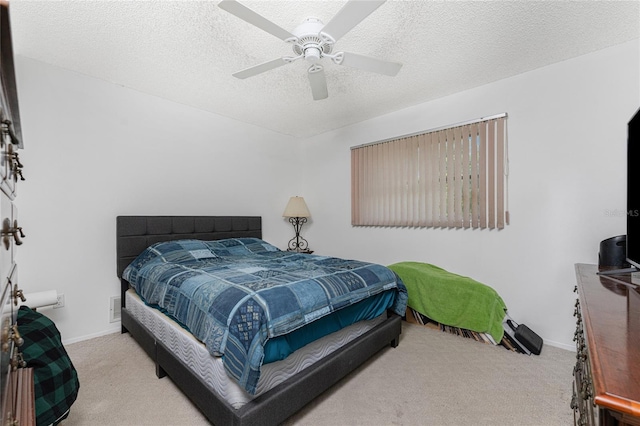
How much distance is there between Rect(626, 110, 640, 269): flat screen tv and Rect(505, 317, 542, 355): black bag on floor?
48.4 inches

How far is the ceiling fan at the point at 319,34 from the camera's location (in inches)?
55.6

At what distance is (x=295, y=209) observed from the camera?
4152 millimetres

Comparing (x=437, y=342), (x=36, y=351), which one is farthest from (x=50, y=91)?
(x=437, y=342)

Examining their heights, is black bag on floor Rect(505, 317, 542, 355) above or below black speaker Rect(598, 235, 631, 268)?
below

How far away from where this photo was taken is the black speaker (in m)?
1.81

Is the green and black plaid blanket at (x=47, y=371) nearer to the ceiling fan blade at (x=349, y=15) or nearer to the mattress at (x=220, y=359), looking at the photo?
the mattress at (x=220, y=359)

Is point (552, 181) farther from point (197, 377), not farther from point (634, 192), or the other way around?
point (197, 377)

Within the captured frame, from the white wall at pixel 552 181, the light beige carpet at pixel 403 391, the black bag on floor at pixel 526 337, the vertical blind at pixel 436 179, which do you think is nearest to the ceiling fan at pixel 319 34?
the white wall at pixel 552 181

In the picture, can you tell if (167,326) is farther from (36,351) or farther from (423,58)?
(423,58)

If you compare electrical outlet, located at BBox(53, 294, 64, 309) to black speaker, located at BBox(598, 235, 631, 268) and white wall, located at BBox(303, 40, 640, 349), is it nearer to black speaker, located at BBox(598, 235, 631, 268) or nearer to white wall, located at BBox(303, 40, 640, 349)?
white wall, located at BBox(303, 40, 640, 349)

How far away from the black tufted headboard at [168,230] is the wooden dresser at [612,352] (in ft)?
10.9

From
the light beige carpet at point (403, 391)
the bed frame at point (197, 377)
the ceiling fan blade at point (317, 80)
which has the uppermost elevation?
the ceiling fan blade at point (317, 80)

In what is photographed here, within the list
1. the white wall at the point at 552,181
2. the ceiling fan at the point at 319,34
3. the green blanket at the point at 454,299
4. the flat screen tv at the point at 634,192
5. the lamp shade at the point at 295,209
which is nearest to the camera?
the flat screen tv at the point at 634,192

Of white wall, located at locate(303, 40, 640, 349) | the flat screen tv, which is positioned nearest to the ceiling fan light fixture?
white wall, located at locate(303, 40, 640, 349)
